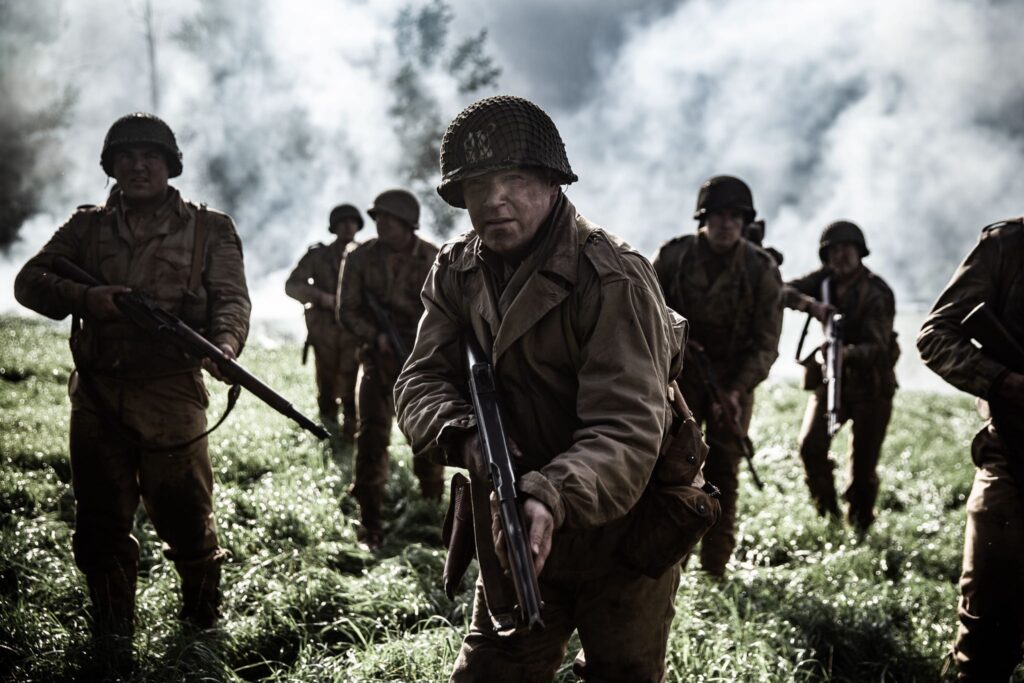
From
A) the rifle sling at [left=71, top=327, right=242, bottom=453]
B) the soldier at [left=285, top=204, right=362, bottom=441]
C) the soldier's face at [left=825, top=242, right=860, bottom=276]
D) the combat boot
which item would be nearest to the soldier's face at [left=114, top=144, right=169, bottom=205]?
the rifle sling at [left=71, top=327, right=242, bottom=453]

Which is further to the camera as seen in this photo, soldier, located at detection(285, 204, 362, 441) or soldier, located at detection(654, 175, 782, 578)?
soldier, located at detection(285, 204, 362, 441)

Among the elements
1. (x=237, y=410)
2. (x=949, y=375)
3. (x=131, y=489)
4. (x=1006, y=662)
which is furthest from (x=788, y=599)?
(x=237, y=410)

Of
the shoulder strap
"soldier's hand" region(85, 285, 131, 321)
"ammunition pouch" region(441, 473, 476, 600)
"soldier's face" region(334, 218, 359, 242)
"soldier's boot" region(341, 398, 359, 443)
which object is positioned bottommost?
"ammunition pouch" region(441, 473, 476, 600)

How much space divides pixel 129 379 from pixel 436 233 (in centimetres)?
2600

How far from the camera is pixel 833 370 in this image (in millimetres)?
6086

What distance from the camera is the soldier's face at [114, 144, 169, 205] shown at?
405 centimetres

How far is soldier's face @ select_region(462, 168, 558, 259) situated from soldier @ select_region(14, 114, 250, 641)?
2.25 meters

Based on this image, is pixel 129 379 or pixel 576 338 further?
pixel 129 379

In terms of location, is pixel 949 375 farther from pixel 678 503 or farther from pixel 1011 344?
pixel 678 503

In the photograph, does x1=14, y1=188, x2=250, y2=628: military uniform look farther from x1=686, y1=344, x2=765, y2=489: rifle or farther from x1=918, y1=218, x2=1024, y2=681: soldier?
x1=918, y1=218, x2=1024, y2=681: soldier

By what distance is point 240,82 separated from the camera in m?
40.1

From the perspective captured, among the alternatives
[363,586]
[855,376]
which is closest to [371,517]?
[363,586]

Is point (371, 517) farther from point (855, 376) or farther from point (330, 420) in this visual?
point (855, 376)

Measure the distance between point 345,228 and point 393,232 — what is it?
297 cm
